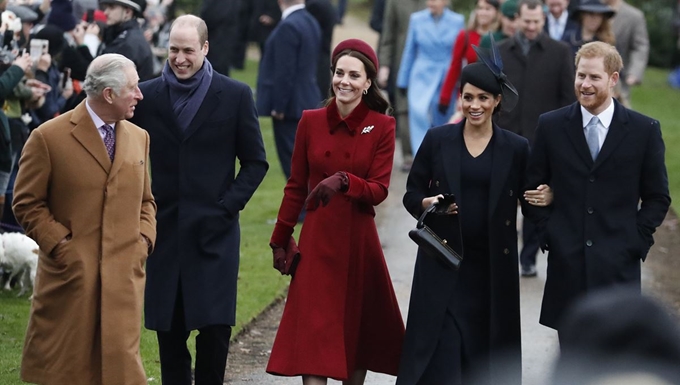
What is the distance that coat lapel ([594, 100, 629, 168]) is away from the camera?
255 inches

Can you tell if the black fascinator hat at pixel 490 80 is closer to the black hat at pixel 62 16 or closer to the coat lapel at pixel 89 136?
the coat lapel at pixel 89 136

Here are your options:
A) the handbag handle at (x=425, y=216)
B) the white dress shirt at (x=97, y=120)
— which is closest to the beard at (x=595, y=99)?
the handbag handle at (x=425, y=216)

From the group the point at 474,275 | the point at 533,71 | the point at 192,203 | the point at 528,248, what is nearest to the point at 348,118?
the point at 192,203

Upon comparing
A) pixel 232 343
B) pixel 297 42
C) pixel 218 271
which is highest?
pixel 297 42

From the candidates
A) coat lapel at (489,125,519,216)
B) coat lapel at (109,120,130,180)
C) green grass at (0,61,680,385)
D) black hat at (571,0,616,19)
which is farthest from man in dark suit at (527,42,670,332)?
black hat at (571,0,616,19)

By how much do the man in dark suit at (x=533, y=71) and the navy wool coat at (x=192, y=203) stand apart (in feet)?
14.3

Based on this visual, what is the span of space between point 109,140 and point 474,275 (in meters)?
1.98

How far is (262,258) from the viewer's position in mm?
11383

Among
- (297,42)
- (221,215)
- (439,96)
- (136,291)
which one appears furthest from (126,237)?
(439,96)

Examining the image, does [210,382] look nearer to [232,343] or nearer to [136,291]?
[136,291]

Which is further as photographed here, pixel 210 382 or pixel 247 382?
pixel 247 382

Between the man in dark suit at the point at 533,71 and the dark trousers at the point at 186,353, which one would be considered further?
the man in dark suit at the point at 533,71

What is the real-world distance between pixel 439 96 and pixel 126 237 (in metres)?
8.39

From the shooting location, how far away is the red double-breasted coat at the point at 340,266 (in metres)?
6.53
